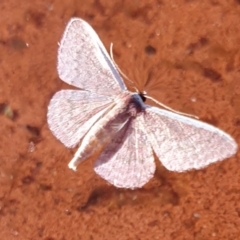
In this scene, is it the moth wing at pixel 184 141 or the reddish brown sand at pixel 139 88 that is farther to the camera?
the reddish brown sand at pixel 139 88

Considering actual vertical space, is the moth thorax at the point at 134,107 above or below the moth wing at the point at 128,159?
above

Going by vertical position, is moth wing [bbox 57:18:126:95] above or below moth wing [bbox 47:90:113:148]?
above

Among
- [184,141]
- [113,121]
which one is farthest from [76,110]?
[184,141]

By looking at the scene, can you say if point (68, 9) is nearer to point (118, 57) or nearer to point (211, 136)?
point (118, 57)

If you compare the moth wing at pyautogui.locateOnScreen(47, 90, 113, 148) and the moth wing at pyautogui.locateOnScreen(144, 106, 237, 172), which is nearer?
the moth wing at pyautogui.locateOnScreen(144, 106, 237, 172)

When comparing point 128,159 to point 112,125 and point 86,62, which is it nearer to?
point 112,125

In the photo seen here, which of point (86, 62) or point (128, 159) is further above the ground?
point (86, 62)
